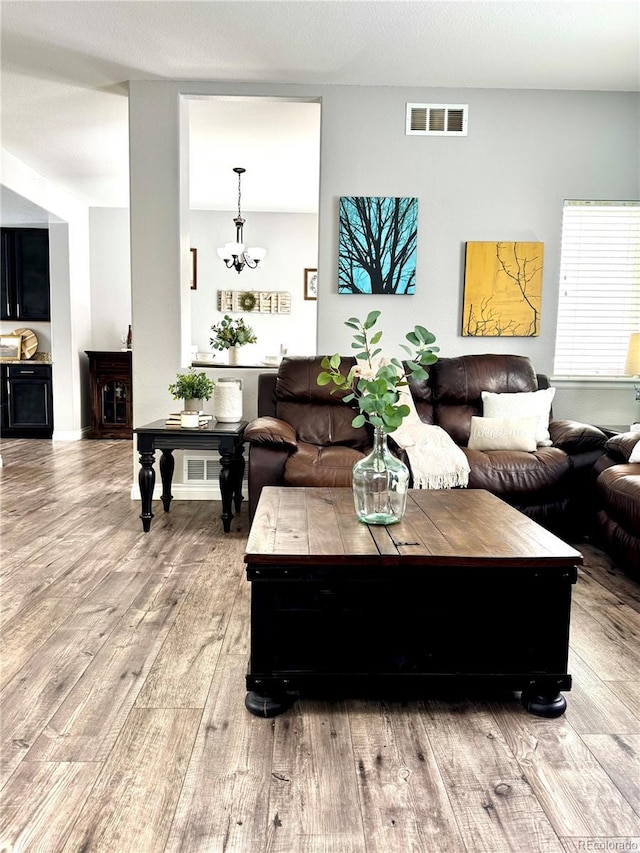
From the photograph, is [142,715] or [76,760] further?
[142,715]

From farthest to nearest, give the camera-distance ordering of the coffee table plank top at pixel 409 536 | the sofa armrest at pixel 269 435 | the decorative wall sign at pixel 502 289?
the decorative wall sign at pixel 502 289
the sofa armrest at pixel 269 435
the coffee table plank top at pixel 409 536

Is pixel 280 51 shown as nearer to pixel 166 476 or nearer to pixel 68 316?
pixel 166 476

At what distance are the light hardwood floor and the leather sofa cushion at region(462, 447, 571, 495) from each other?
0.91 meters

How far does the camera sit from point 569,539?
379 centimetres

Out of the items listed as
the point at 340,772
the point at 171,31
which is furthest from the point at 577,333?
the point at 340,772

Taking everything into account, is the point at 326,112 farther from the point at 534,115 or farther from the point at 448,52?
the point at 534,115

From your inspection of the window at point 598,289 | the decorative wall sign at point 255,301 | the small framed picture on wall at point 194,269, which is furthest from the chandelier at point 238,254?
the window at point 598,289

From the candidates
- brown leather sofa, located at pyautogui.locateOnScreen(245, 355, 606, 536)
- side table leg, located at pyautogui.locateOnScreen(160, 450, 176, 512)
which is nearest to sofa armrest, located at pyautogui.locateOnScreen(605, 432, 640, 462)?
brown leather sofa, located at pyautogui.locateOnScreen(245, 355, 606, 536)

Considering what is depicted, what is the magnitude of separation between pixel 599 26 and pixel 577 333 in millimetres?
1930

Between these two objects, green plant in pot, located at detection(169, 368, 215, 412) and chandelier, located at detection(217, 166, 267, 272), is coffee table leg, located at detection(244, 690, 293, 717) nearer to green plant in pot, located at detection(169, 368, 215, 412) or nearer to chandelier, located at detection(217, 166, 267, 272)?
green plant in pot, located at detection(169, 368, 215, 412)

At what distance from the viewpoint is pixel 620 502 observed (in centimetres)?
317

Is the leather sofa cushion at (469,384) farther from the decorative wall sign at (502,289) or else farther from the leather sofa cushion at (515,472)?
the leather sofa cushion at (515,472)

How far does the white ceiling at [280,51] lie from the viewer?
11.4 feet

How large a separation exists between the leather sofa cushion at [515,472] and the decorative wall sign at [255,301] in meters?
5.05
